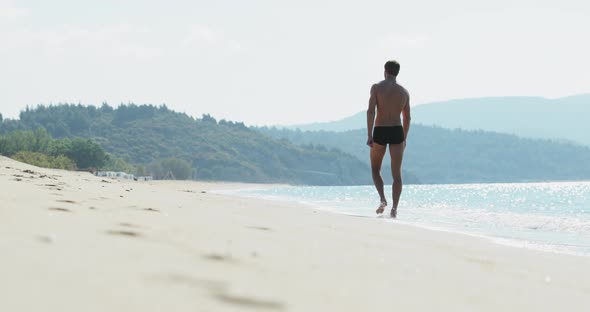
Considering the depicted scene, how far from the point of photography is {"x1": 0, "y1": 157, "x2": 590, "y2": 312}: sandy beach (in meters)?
1.71

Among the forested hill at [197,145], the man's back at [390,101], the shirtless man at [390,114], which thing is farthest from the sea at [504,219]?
the forested hill at [197,145]

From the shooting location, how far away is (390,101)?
27.0 ft

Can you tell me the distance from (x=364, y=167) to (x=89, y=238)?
193452mm

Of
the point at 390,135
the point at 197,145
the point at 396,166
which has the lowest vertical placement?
the point at 396,166

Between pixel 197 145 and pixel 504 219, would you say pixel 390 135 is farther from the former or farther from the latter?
pixel 197 145

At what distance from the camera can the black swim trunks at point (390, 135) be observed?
27.0 ft

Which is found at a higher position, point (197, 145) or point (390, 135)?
point (197, 145)

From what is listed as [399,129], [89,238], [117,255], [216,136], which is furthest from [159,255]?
[216,136]

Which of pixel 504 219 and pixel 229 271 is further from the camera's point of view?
pixel 504 219

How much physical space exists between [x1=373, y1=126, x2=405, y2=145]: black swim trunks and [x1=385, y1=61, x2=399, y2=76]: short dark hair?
2.57 ft

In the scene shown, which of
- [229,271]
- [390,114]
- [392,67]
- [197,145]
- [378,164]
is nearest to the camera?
[229,271]

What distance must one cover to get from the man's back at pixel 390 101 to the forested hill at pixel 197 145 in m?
144

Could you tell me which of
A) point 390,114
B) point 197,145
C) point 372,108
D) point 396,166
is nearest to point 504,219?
point 396,166

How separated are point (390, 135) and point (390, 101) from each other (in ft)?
1.53
